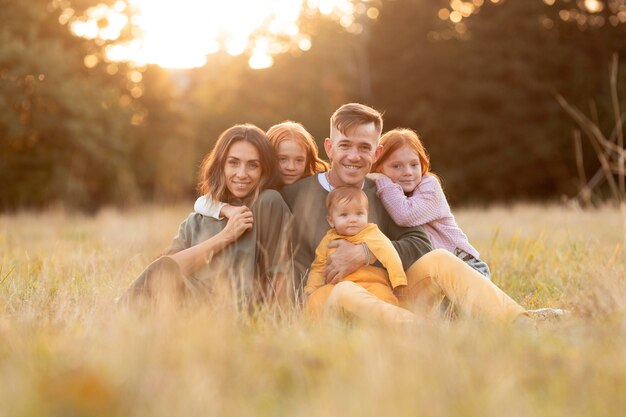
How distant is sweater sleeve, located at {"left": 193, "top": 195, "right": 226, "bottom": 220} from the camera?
4.59 metres

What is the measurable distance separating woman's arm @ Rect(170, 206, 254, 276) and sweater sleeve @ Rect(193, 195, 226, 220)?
228 millimetres

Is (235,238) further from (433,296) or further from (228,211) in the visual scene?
(433,296)

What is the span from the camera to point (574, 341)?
3094 millimetres

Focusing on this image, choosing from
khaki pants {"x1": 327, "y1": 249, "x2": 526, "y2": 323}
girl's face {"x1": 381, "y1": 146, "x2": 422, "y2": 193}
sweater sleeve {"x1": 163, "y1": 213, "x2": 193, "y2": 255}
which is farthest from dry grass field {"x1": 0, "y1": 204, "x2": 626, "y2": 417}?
girl's face {"x1": 381, "y1": 146, "x2": 422, "y2": 193}

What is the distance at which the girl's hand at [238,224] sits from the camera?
4.30 meters

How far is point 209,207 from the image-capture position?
4.66 m

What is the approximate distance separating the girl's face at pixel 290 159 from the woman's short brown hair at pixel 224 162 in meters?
0.23

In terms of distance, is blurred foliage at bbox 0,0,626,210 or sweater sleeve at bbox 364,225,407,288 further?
blurred foliage at bbox 0,0,626,210

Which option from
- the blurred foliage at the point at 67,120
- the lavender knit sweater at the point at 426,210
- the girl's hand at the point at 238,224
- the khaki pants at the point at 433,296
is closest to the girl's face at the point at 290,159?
the lavender knit sweater at the point at 426,210

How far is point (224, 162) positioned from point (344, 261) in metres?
1.05

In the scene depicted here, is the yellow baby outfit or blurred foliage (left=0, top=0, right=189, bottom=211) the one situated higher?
blurred foliage (left=0, top=0, right=189, bottom=211)

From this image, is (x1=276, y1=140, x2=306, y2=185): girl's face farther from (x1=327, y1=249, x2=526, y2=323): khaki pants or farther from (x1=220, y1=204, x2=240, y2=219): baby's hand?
(x1=327, y1=249, x2=526, y2=323): khaki pants

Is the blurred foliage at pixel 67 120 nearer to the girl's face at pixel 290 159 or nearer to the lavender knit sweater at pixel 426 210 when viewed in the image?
the girl's face at pixel 290 159

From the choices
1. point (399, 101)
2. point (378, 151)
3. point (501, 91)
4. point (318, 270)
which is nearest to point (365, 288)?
point (318, 270)
